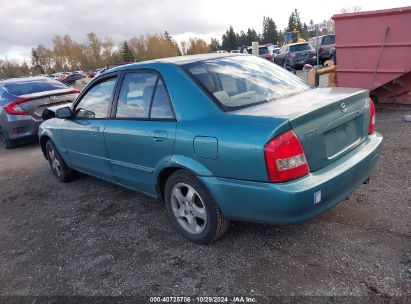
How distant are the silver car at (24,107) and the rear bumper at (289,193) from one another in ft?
20.7

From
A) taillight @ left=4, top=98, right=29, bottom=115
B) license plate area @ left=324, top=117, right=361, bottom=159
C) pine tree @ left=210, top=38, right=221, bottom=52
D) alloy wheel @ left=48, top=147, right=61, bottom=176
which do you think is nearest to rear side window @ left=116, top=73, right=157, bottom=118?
license plate area @ left=324, top=117, right=361, bottom=159

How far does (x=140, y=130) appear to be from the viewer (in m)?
3.39

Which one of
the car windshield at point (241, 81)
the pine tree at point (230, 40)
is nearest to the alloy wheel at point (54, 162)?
the car windshield at point (241, 81)

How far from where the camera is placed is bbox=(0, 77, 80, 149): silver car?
7.79m

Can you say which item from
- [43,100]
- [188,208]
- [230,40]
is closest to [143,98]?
[188,208]

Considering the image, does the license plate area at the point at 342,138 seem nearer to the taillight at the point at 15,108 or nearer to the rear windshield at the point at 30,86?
the taillight at the point at 15,108

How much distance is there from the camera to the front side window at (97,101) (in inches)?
156

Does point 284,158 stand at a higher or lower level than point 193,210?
higher

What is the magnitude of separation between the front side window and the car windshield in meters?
1.18

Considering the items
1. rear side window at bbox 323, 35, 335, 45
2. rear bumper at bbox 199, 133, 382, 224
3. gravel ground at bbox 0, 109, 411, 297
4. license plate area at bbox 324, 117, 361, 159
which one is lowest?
gravel ground at bbox 0, 109, 411, 297

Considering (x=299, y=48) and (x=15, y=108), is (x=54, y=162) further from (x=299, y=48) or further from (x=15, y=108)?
(x=299, y=48)

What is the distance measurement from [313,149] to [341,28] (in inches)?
233

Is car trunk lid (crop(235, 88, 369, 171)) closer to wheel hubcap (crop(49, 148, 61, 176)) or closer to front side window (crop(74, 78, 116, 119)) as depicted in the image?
front side window (crop(74, 78, 116, 119))

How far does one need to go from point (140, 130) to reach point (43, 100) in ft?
18.2
